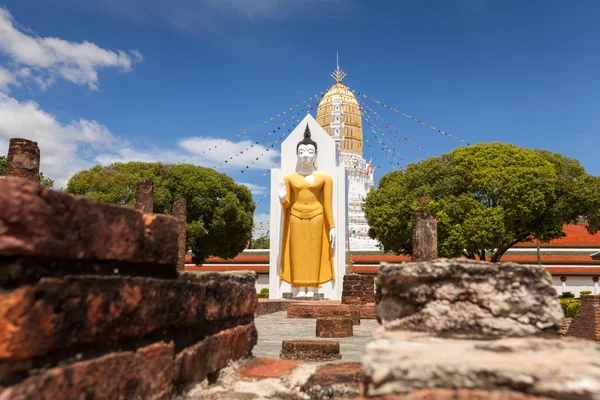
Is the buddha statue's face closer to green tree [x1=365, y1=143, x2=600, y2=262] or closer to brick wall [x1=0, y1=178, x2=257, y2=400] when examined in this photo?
green tree [x1=365, y1=143, x2=600, y2=262]

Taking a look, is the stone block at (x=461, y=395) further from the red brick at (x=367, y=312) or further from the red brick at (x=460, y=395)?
the red brick at (x=367, y=312)

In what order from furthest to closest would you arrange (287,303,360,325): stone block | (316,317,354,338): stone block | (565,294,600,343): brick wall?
(287,303,360,325): stone block, (565,294,600,343): brick wall, (316,317,354,338): stone block

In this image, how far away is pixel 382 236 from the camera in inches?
904

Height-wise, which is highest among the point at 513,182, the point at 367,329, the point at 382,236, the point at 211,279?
the point at 513,182

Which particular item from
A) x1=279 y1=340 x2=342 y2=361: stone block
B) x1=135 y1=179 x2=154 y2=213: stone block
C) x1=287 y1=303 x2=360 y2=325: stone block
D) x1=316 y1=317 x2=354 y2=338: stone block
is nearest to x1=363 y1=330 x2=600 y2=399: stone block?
x1=279 y1=340 x2=342 y2=361: stone block

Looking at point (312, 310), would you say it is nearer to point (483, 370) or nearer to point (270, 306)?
point (270, 306)

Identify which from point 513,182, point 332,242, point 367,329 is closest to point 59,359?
point 367,329

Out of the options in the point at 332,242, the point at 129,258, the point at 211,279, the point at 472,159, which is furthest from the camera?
the point at 472,159

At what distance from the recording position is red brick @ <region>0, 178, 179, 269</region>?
53.7 inches

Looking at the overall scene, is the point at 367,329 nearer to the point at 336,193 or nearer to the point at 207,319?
the point at 336,193

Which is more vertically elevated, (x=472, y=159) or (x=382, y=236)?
(x=472, y=159)

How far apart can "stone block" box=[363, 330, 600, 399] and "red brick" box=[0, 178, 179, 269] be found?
0.85 metres

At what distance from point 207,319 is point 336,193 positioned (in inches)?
562

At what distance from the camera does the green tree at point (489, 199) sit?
20.1 m
